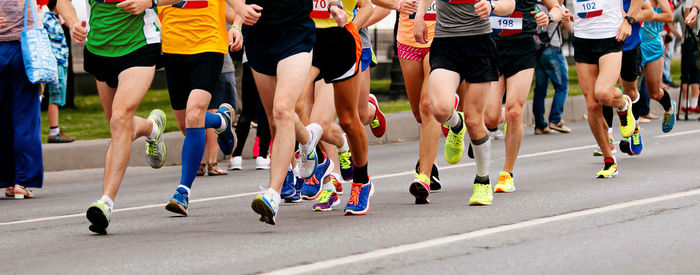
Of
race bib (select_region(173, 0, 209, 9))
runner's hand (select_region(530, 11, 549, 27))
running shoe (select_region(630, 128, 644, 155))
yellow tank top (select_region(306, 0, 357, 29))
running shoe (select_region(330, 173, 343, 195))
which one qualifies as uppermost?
yellow tank top (select_region(306, 0, 357, 29))

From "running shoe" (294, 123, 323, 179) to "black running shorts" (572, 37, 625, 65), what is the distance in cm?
351

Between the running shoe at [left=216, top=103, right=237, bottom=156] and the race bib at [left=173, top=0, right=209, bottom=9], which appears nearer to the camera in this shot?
the race bib at [left=173, top=0, right=209, bottom=9]

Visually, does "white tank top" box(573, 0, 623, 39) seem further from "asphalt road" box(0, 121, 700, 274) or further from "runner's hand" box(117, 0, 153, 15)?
"runner's hand" box(117, 0, 153, 15)

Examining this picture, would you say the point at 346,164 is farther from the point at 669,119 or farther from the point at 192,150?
the point at 669,119

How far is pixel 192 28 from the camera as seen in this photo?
8.62 metres

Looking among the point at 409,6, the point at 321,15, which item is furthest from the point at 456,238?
the point at 409,6

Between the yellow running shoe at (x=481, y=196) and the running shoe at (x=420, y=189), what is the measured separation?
14.4 inches

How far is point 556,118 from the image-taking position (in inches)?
641

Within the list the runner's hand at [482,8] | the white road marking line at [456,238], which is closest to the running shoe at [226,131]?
the runner's hand at [482,8]

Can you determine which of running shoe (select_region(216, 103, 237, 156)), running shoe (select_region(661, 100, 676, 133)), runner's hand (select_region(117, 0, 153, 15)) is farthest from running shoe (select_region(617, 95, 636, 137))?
runner's hand (select_region(117, 0, 153, 15))

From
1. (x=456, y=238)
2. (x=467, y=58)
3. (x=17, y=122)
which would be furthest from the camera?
(x=17, y=122)

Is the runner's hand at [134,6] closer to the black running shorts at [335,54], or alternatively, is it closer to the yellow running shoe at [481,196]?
the black running shorts at [335,54]

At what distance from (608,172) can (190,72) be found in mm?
3728

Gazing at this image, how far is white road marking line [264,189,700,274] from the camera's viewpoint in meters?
6.11
